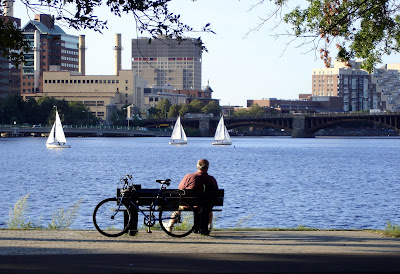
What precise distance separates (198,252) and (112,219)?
12.5 feet

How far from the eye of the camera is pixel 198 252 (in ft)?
Answer: 49.4

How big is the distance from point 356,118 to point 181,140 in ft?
135

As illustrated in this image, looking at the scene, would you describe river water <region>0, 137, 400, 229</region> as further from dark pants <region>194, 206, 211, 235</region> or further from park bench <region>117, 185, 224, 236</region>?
park bench <region>117, 185, 224, 236</region>

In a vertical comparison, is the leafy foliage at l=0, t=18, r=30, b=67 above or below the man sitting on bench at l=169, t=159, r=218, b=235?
above

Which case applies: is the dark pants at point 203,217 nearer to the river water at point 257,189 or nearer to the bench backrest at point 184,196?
the bench backrest at point 184,196

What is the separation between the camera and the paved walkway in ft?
44.1

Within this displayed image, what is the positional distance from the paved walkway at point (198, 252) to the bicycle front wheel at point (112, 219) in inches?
9.9

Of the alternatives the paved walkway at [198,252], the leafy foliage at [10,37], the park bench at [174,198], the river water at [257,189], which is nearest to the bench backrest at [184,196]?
the park bench at [174,198]

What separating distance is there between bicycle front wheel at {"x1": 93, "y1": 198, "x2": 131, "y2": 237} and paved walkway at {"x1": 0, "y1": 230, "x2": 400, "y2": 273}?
0.83 feet

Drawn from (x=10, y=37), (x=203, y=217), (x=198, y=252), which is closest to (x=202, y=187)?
(x=203, y=217)

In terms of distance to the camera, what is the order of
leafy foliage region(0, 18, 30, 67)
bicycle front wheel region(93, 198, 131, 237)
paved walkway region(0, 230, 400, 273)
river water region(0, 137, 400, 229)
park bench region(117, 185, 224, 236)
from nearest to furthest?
paved walkway region(0, 230, 400, 273)
leafy foliage region(0, 18, 30, 67)
bicycle front wheel region(93, 198, 131, 237)
park bench region(117, 185, 224, 236)
river water region(0, 137, 400, 229)

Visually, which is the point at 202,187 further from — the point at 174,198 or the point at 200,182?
the point at 174,198

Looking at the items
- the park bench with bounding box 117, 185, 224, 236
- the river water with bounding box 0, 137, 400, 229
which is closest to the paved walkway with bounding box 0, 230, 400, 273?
the park bench with bounding box 117, 185, 224, 236

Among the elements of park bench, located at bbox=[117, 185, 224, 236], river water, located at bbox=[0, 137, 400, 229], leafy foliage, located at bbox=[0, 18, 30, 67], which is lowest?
river water, located at bbox=[0, 137, 400, 229]
